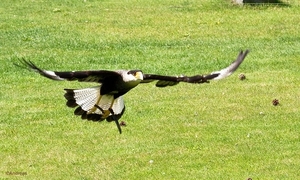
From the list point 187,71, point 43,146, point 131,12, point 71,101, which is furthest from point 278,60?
point 71,101

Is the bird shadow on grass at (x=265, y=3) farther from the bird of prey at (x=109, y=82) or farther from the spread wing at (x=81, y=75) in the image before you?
the spread wing at (x=81, y=75)

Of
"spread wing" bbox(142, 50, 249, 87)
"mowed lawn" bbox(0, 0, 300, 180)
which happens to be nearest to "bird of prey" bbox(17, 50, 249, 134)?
"spread wing" bbox(142, 50, 249, 87)

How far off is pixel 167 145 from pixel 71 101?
3.33 metres

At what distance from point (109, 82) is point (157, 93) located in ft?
21.0

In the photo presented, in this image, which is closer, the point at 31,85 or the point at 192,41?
the point at 31,85

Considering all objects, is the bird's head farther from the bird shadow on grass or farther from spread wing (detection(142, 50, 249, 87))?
the bird shadow on grass

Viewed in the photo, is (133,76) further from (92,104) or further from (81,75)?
(92,104)

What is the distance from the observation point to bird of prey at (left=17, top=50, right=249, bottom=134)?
805 centimetres

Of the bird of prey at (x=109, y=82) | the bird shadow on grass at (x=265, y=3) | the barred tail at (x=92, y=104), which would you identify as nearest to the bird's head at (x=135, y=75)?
the bird of prey at (x=109, y=82)

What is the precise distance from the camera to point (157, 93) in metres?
14.9

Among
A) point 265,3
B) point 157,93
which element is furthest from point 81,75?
point 265,3

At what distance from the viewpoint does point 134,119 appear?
528 inches

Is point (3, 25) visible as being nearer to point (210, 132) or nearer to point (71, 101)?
point (210, 132)

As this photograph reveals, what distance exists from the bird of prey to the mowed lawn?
2114mm
